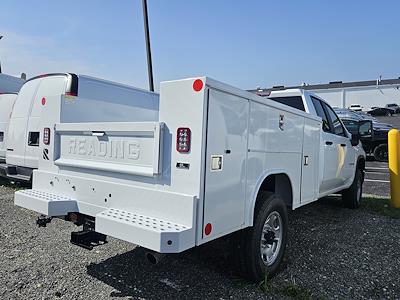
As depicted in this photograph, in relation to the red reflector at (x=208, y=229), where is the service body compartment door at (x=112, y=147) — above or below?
above

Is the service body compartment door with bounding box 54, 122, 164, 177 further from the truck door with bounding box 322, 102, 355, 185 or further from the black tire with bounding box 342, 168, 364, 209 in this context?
the black tire with bounding box 342, 168, 364, 209

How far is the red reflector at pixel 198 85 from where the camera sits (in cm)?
262

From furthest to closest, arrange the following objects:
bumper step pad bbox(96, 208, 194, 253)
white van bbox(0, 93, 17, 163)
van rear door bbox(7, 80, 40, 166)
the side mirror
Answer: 1. white van bbox(0, 93, 17, 163)
2. the side mirror
3. van rear door bbox(7, 80, 40, 166)
4. bumper step pad bbox(96, 208, 194, 253)

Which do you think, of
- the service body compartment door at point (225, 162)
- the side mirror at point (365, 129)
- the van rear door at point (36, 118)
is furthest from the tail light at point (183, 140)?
the side mirror at point (365, 129)

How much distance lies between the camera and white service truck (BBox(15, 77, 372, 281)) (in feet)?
8.66

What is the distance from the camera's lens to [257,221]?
→ 11.0 feet

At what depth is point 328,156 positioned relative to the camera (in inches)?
213

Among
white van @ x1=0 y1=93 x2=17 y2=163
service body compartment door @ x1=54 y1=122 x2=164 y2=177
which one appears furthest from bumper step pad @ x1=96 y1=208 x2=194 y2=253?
white van @ x1=0 y1=93 x2=17 y2=163

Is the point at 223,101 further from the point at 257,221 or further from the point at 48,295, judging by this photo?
the point at 48,295

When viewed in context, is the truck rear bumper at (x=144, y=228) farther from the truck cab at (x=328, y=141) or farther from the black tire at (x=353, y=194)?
the black tire at (x=353, y=194)

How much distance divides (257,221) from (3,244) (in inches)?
124

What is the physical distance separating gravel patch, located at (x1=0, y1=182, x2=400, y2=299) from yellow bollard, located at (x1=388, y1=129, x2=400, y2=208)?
93.8 inches

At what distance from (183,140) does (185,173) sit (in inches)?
9.7

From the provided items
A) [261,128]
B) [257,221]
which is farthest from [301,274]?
[261,128]
